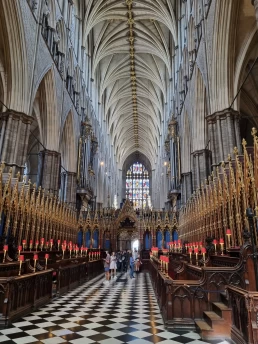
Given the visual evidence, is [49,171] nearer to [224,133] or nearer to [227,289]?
[224,133]

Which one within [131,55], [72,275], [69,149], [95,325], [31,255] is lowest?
[95,325]

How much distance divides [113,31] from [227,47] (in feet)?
64.1

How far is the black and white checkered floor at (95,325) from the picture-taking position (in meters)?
4.50

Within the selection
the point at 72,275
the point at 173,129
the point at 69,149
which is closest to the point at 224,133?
the point at 72,275

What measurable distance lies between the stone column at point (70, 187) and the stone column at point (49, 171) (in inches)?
151

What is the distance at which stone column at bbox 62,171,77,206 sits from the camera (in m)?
21.3

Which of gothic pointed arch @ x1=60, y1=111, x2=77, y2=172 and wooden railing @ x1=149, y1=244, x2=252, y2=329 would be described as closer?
wooden railing @ x1=149, y1=244, x2=252, y2=329

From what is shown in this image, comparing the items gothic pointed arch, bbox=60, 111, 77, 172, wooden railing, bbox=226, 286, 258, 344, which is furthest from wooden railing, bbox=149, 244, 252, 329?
gothic pointed arch, bbox=60, 111, 77, 172

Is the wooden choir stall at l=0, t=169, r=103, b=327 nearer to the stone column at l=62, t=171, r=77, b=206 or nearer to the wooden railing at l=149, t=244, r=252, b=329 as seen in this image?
the stone column at l=62, t=171, r=77, b=206

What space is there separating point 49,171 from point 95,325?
13106 mm

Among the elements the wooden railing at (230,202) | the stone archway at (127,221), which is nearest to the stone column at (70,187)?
the stone archway at (127,221)

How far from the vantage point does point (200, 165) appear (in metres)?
17.2

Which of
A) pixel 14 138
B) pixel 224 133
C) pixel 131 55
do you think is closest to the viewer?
pixel 224 133

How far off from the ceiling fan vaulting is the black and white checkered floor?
23141 millimetres
